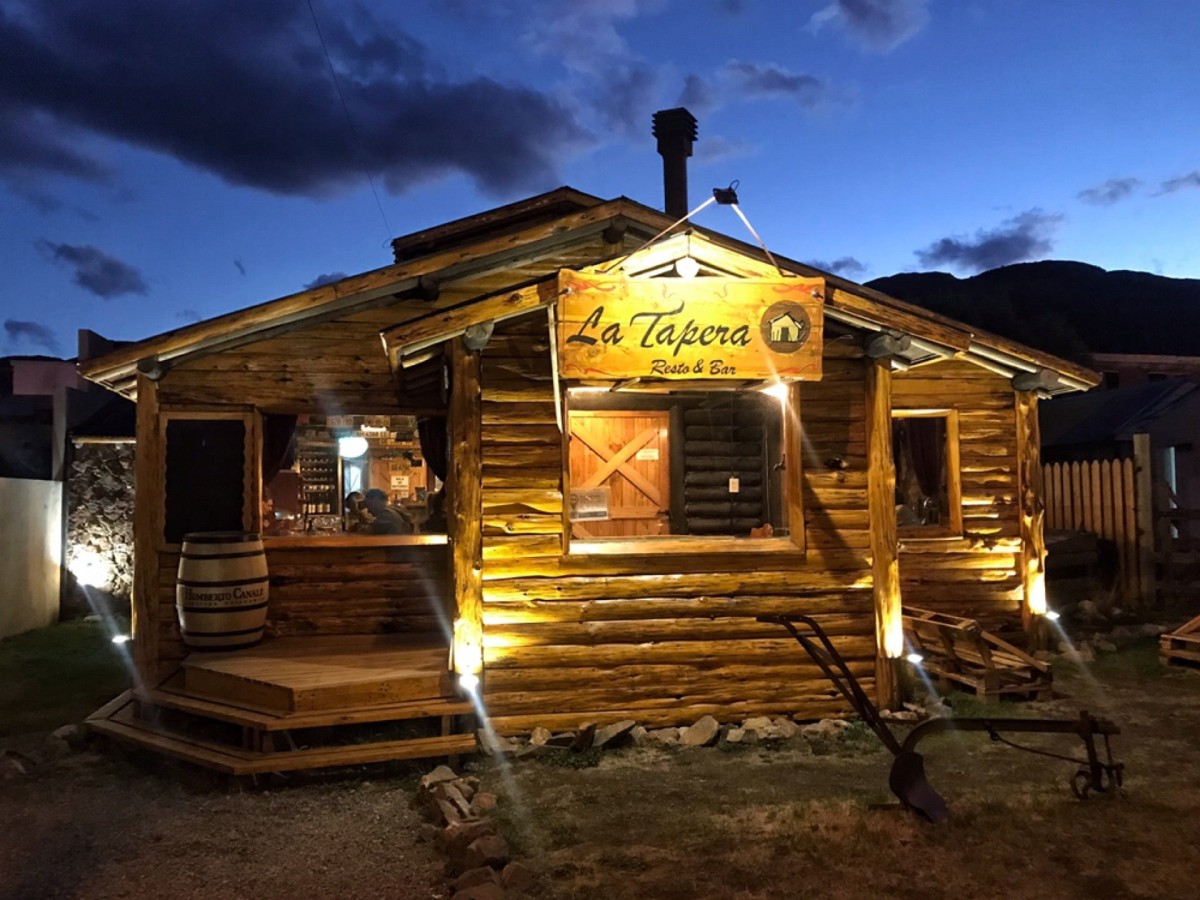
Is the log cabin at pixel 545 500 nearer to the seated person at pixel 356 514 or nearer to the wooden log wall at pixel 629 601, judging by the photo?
the wooden log wall at pixel 629 601

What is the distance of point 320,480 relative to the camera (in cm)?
1819

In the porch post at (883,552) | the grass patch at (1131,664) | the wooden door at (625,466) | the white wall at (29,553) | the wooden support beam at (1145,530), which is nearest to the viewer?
the porch post at (883,552)

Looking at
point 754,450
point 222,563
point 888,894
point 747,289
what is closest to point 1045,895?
point 888,894

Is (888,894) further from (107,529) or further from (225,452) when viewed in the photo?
(107,529)

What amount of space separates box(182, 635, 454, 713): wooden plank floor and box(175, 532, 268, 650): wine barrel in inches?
6.8

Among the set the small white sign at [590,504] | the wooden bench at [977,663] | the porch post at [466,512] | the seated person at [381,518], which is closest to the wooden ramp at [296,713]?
the porch post at [466,512]

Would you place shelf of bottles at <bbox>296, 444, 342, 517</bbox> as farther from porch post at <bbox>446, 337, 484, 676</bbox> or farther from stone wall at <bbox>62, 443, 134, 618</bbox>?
porch post at <bbox>446, 337, 484, 676</bbox>

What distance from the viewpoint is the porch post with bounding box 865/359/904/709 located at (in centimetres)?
725

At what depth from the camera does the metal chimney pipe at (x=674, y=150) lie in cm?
1110

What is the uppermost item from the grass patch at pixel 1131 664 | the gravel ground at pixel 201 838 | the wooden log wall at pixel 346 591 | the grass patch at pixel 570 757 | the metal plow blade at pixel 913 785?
the wooden log wall at pixel 346 591

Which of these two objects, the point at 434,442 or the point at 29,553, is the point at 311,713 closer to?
the point at 434,442

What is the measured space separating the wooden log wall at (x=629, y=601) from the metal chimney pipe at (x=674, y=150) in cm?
481

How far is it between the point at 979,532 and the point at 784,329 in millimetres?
5223

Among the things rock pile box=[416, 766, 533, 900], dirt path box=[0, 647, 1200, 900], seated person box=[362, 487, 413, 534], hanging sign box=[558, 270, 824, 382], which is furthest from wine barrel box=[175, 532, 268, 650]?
hanging sign box=[558, 270, 824, 382]
